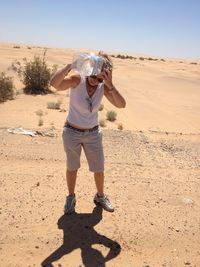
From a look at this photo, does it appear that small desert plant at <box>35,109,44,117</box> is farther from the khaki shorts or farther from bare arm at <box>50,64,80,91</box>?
bare arm at <box>50,64,80,91</box>

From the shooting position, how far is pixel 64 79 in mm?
4688

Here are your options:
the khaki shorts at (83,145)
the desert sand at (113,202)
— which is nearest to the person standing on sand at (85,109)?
the khaki shorts at (83,145)

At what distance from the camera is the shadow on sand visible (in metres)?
4.40

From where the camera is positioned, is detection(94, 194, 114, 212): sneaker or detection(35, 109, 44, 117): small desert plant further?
detection(35, 109, 44, 117): small desert plant

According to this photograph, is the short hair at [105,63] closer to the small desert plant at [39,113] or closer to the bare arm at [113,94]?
the bare arm at [113,94]

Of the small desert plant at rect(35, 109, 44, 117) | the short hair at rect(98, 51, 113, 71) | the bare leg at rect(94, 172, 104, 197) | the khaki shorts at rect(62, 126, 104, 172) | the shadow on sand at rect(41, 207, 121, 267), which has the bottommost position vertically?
the small desert plant at rect(35, 109, 44, 117)

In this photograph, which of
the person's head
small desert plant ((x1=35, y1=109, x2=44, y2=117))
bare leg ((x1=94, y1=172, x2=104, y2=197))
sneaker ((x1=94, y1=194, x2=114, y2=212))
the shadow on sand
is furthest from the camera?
small desert plant ((x1=35, y1=109, x2=44, y2=117))

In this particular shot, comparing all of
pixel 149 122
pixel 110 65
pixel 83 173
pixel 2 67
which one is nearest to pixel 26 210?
pixel 83 173

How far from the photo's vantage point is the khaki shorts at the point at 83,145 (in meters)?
4.91

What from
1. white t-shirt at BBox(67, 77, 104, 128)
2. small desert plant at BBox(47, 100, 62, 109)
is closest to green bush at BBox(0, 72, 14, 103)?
small desert plant at BBox(47, 100, 62, 109)

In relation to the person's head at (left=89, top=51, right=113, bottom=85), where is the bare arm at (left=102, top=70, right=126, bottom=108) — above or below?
below

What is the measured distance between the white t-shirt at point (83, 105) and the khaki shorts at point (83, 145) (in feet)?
0.37

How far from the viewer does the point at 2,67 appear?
22906mm

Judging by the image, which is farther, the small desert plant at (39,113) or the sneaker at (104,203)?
the small desert plant at (39,113)
